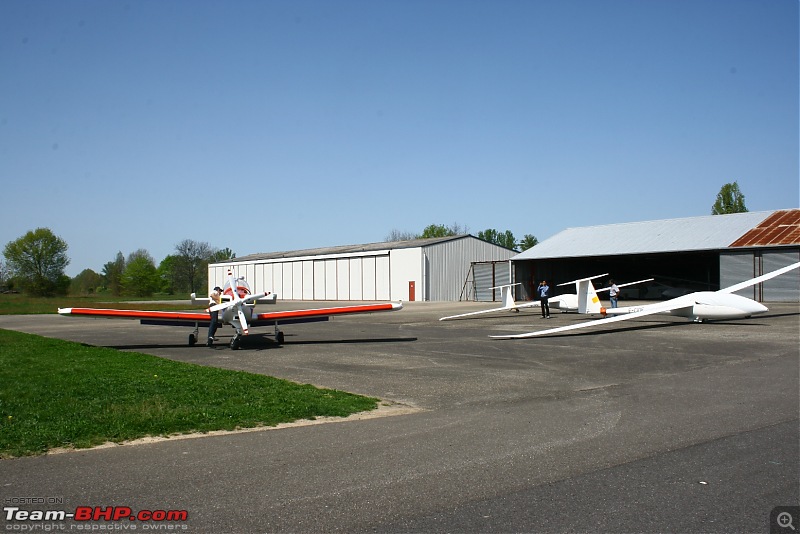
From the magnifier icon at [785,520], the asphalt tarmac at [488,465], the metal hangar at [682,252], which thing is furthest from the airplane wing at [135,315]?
the metal hangar at [682,252]

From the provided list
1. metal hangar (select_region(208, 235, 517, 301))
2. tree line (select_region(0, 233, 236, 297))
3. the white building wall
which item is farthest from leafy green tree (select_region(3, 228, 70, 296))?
the white building wall

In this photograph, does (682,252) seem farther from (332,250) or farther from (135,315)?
(332,250)

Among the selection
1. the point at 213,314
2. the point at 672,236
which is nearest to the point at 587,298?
the point at 213,314

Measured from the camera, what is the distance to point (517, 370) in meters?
12.5

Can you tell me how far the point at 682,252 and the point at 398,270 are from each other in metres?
25.3

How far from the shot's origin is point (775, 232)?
38.9 meters

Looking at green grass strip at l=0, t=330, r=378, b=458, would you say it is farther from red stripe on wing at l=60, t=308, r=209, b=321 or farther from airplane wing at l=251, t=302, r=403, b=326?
airplane wing at l=251, t=302, r=403, b=326

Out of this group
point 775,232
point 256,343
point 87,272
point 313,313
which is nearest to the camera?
point 256,343

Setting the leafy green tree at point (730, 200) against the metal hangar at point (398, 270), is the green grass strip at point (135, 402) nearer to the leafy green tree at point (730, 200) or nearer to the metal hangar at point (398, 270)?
the metal hangar at point (398, 270)

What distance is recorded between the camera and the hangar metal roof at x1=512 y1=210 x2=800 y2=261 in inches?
1567

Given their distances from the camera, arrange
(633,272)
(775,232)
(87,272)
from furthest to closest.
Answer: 1. (87,272)
2. (633,272)
3. (775,232)

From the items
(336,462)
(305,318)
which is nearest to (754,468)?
(336,462)

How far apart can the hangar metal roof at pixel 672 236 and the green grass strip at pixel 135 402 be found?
120 ft

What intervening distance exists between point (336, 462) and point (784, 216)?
44652mm
